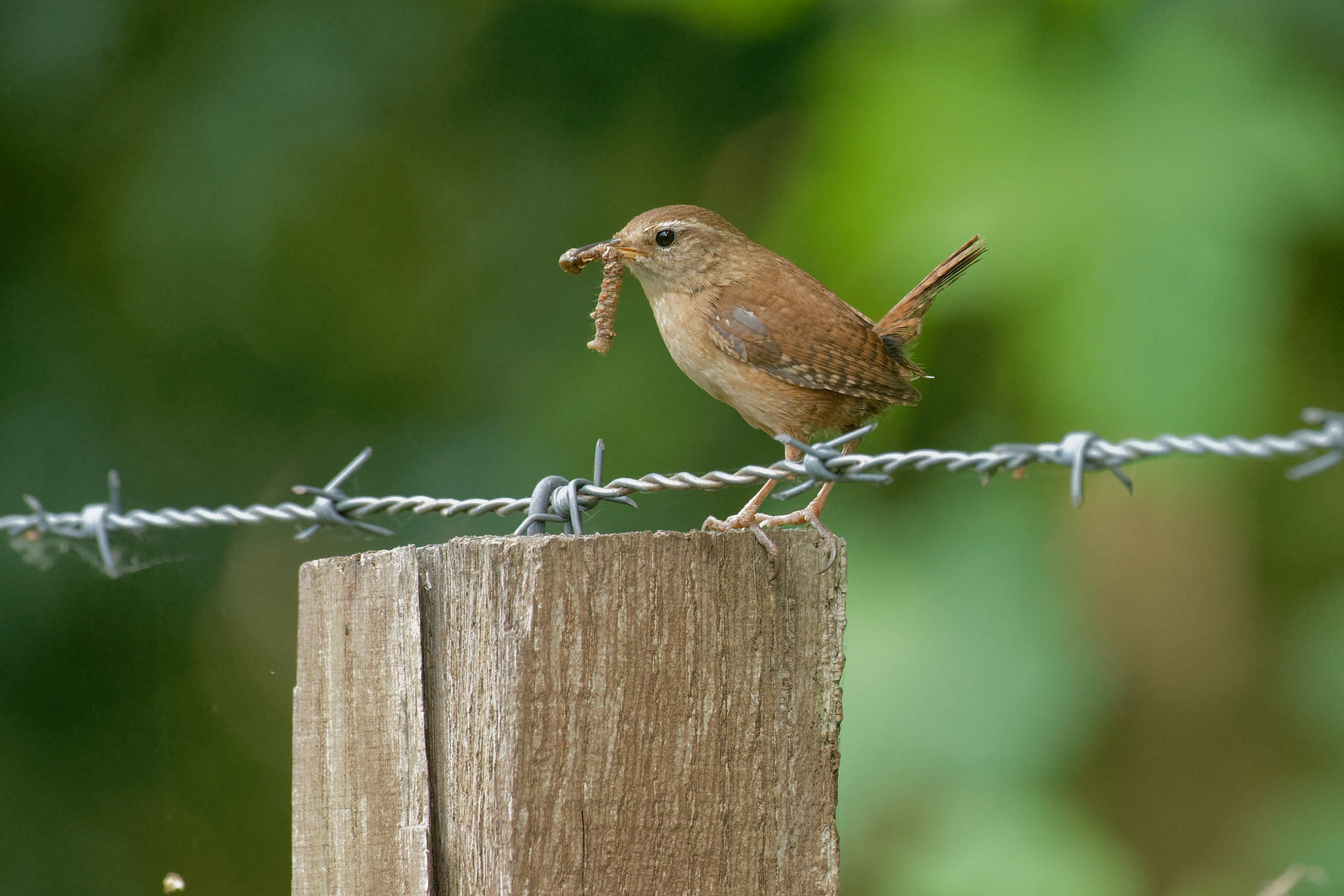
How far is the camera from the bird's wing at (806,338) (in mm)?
2592

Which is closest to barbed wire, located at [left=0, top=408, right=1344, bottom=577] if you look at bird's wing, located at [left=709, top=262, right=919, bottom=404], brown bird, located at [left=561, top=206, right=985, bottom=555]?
brown bird, located at [left=561, top=206, right=985, bottom=555]

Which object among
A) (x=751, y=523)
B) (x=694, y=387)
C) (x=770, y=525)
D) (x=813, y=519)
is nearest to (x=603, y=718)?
(x=813, y=519)

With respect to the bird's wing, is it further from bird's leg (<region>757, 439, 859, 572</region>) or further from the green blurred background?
the green blurred background

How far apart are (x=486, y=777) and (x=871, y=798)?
1.92 meters

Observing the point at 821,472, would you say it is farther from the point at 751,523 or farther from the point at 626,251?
the point at 626,251

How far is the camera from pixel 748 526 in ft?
6.10

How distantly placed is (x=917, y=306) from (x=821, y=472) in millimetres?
1612

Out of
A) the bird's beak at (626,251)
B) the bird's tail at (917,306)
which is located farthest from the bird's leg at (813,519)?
the bird's beak at (626,251)

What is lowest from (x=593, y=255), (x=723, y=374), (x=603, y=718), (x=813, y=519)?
(x=603, y=718)

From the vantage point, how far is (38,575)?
4.09 m

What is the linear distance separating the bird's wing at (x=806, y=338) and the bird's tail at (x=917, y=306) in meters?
0.14

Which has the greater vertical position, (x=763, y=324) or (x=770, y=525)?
(x=763, y=324)

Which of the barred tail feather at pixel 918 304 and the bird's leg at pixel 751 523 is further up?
the barred tail feather at pixel 918 304

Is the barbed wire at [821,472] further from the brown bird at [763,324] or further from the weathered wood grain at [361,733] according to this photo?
the brown bird at [763,324]
